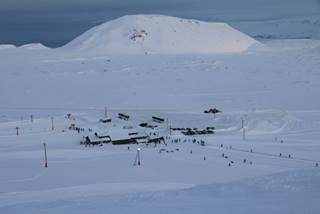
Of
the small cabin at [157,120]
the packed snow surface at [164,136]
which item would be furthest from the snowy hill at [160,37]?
the small cabin at [157,120]

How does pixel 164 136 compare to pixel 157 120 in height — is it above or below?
below

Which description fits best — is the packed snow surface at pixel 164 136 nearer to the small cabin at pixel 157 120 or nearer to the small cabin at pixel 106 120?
the small cabin at pixel 157 120

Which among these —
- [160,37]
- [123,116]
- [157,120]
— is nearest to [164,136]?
[157,120]

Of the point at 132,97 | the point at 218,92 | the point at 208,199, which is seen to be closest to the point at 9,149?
the point at 208,199

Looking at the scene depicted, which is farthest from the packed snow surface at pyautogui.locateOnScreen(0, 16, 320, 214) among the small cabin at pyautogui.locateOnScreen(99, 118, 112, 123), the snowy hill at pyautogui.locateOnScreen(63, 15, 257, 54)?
the snowy hill at pyautogui.locateOnScreen(63, 15, 257, 54)

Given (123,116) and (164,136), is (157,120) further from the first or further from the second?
Result: (164,136)

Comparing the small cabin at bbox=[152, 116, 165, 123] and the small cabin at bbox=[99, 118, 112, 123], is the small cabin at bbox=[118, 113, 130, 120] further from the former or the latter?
the small cabin at bbox=[152, 116, 165, 123]

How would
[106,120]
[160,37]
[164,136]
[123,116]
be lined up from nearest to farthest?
1. [164,136]
2. [106,120]
3. [123,116]
4. [160,37]
